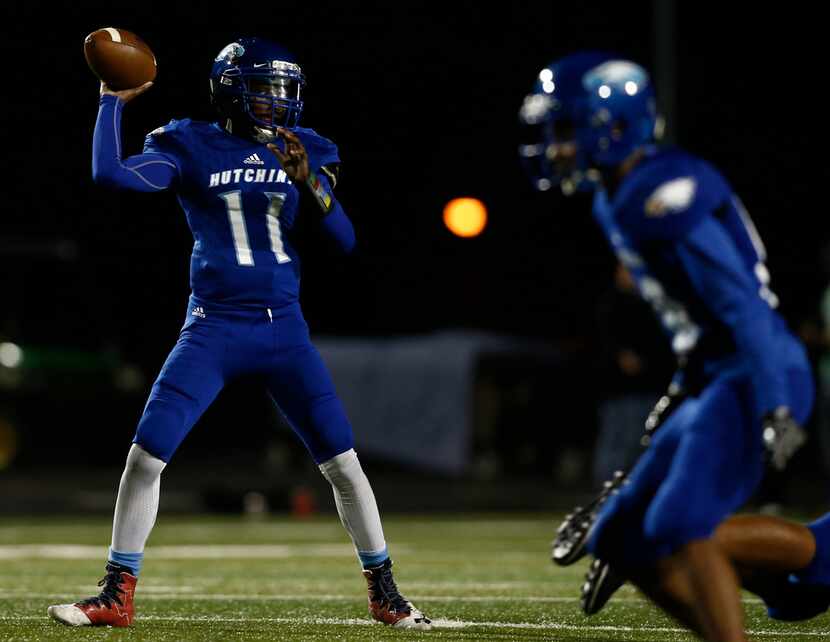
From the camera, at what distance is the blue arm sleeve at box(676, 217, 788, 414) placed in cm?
435

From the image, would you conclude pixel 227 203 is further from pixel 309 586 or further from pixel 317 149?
pixel 309 586

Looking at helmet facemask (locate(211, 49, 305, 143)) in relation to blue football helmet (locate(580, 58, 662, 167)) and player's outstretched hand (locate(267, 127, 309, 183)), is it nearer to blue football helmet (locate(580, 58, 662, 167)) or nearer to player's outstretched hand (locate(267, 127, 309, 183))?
player's outstretched hand (locate(267, 127, 309, 183))

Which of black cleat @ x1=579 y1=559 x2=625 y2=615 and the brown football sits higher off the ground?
the brown football

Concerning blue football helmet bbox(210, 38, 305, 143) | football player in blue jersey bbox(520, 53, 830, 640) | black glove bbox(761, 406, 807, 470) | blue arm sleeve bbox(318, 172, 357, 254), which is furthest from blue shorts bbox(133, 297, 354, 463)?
black glove bbox(761, 406, 807, 470)

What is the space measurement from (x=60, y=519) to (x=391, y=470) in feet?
21.1

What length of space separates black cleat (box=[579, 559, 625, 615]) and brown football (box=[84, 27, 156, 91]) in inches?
91.1

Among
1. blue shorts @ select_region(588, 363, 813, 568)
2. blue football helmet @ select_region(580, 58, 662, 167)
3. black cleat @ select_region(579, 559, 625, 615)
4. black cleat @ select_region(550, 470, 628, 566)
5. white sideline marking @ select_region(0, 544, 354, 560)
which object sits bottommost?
white sideline marking @ select_region(0, 544, 354, 560)

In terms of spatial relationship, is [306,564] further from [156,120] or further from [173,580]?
[156,120]

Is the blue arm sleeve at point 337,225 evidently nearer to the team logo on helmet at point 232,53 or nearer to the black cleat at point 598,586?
the team logo on helmet at point 232,53

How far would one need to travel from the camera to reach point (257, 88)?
588 cm

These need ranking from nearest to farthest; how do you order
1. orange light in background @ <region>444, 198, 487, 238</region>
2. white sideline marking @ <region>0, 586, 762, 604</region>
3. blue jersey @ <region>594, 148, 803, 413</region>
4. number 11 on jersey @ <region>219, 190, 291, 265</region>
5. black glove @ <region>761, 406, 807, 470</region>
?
1. black glove @ <region>761, 406, 807, 470</region>
2. blue jersey @ <region>594, 148, 803, 413</region>
3. number 11 on jersey @ <region>219, 190, 291, 265</region>
4. white sideline marking @ <region>0, 586, 762, 604</region>
5. orange light in background @ <region>444, 198, 487, 238</region>

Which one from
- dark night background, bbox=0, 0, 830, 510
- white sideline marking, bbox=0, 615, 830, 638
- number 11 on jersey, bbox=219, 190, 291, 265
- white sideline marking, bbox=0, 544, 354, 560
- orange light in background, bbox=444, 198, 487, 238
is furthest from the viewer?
dark night background, bbox=0, 0, 830, 510

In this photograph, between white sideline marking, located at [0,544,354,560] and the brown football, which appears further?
white sideline marking, located at [0,544,354,560]

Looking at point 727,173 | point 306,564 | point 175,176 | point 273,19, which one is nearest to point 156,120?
point 273,19
